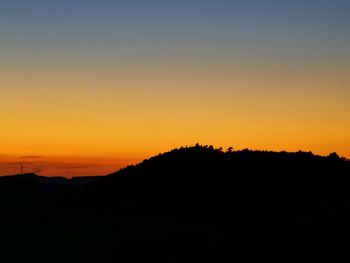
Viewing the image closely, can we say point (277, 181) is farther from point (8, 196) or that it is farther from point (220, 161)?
point (8, 196)

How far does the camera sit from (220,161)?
3528 cm

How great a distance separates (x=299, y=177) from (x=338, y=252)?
9.23 meters

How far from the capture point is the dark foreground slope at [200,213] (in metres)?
22.9

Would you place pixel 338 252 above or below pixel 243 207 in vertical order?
below

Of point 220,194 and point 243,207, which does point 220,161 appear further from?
point 243,207

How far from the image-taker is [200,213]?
28.4m

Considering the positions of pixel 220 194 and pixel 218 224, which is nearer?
pixel 218 224

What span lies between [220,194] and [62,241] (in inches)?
400

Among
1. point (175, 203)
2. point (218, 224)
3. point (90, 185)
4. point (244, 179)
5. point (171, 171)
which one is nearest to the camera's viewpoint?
point (218, 224)

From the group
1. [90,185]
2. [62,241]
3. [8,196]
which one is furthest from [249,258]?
[8,196]

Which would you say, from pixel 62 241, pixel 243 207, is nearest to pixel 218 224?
pixel 243 207

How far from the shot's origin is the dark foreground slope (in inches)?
902

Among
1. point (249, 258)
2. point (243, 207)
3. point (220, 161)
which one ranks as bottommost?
point (249, 258)

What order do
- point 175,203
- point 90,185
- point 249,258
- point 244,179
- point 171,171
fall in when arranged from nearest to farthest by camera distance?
point 249,258
point 175,203
point 244,179
point 171,171
point 90,185
